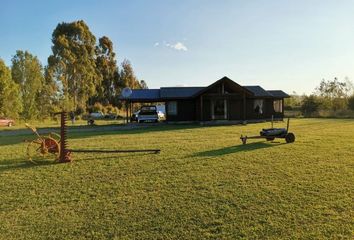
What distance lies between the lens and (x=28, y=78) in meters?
34.5

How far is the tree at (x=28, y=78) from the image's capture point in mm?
34250

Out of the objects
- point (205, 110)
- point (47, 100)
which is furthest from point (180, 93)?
point (47, 100)

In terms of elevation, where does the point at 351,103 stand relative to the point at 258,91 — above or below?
below

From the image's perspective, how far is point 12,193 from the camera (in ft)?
21.1

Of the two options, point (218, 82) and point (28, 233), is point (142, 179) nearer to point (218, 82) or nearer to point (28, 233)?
point (28, 233)

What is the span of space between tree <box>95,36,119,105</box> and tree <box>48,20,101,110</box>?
136 inches

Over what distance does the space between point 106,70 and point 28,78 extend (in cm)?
2020

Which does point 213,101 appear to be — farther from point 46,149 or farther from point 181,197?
point 181,197

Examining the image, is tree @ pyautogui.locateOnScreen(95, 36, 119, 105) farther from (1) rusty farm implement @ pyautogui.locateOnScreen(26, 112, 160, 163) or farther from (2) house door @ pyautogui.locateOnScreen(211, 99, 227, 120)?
(1) rusty farm implement @ pyautogui.locateOnScreen(26, 112, 160, 163)

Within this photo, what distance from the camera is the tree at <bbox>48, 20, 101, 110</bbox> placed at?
41.8 m

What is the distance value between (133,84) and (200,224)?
→ 53.3 metres

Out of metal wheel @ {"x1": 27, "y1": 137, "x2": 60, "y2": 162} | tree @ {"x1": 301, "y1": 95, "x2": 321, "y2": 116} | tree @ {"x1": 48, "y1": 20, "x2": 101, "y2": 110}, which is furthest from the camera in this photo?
tree @ {"x1": 48, "y1": 20, "x2": 101, "y2": 110}

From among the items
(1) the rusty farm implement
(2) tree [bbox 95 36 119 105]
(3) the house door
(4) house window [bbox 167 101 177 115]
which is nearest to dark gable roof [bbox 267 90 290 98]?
(3) the house door

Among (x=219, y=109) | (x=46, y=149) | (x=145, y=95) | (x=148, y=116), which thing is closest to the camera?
(x=46, y=149)
